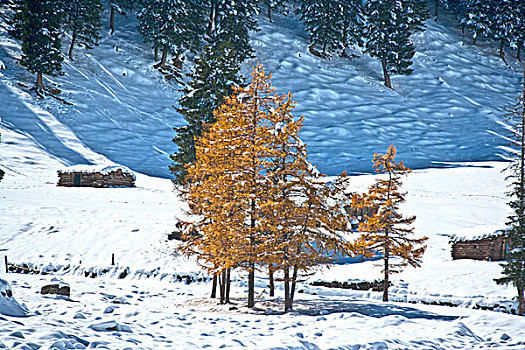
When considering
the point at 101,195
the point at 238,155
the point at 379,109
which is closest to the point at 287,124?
the point at 238,155

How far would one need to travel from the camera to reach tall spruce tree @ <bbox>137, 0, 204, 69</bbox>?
75.2m

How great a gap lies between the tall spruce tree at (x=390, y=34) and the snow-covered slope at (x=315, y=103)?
386 centimetres

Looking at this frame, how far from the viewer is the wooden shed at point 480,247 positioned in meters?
30.6

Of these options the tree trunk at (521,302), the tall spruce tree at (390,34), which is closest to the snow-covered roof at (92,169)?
the tree trunk at (521,302)

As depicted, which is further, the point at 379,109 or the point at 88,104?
the point at 379,109

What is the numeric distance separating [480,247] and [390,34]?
6621 centimetres

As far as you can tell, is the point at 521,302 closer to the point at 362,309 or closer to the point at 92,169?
the point at 362,309

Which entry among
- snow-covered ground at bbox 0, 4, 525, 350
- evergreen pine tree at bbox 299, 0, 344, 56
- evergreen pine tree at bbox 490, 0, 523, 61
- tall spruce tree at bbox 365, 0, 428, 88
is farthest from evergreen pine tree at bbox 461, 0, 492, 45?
evergreen pine tree at bbox 299, 0, 344, 56

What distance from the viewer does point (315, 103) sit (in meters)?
80.3

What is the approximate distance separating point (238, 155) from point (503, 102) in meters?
81.7

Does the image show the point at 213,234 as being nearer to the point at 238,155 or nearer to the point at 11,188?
the point at 238,155

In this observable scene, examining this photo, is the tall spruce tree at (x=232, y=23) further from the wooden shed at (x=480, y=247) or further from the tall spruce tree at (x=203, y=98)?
the wooden shed at (x=480, y=247)

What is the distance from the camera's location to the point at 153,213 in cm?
3597

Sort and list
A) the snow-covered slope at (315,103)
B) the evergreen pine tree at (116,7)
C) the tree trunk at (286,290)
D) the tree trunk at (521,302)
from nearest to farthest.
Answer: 1. the tree trunk at (286,290)
2. the tree trunk at (521,302)
3. the snow-covered slope at (315,103)
4. the evergreen pine tree at (116,7)
